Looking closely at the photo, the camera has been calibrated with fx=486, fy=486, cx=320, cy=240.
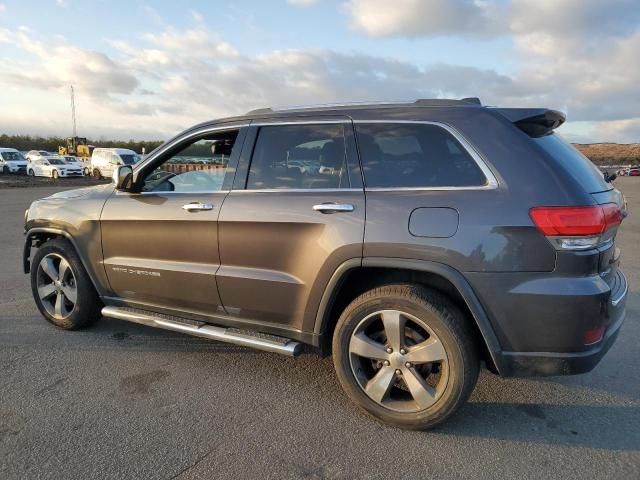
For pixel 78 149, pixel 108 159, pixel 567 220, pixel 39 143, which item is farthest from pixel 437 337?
pixel 39 143

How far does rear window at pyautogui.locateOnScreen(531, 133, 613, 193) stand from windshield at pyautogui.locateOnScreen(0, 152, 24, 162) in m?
41.8

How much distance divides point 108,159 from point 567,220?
117ft

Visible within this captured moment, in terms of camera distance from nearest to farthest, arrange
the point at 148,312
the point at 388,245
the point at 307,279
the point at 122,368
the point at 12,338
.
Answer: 1. the point at 388,245
2. the point at 307,279
3. the point at 122,368
4. the point at 148,312
5. the point at 12,338

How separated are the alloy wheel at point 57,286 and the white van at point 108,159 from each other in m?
30.4

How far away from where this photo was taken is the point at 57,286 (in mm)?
4383

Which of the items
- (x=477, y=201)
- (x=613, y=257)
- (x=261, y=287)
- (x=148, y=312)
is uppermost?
(x=477, y=201)

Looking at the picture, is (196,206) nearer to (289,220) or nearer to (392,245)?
(289,220)

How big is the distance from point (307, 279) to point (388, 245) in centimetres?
58

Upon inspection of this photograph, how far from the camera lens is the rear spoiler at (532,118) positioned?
2736 mm

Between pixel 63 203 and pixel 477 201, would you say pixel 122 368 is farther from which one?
pixel 477 201

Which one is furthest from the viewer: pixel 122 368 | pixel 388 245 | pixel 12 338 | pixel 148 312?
pixel 12 338

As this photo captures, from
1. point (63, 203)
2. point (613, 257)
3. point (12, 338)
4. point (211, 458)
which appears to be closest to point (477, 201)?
point (613, 257)

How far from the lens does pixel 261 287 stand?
3.22 meters

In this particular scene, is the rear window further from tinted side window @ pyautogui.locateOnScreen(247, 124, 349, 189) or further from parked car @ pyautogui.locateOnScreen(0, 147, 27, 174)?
parked car @ pyautogui.locateOnScreen(0, 147, 27, 174)
